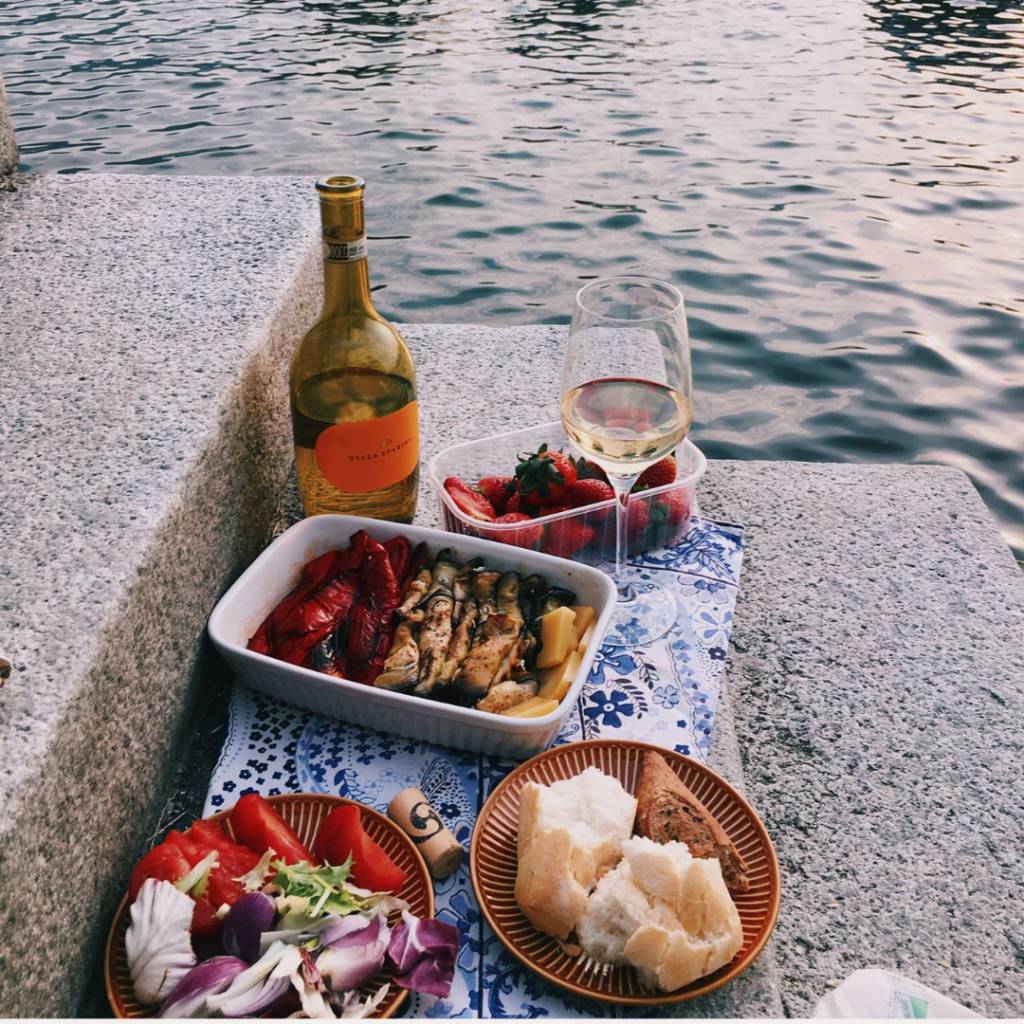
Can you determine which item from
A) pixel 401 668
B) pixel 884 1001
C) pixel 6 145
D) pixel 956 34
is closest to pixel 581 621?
pixel 401 668

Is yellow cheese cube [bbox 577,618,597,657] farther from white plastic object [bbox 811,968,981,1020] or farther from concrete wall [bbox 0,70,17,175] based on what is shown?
concrete wall [bbox 0,70,17,175]

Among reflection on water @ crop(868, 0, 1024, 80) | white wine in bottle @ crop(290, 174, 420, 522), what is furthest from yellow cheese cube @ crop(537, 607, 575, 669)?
reflection on water @ crop(868, 0, 1024, 80)

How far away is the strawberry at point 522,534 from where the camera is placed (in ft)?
5.52

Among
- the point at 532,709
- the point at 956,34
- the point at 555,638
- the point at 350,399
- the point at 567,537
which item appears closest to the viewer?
the point at 532,709

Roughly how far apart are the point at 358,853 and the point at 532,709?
0.31 m

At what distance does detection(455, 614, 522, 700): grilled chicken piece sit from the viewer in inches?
52.9

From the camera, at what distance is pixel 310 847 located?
119 centimetres

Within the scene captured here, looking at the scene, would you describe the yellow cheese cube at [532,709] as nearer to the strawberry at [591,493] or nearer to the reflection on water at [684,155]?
the strawberry at [591,493]

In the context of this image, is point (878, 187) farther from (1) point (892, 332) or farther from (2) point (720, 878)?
(2) point (720, 878)

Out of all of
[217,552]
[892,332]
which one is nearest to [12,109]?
[892,332]

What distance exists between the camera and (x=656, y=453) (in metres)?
1.47

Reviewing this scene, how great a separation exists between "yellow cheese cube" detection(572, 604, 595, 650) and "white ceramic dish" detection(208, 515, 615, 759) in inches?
1.0

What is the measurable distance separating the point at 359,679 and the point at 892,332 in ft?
12.1

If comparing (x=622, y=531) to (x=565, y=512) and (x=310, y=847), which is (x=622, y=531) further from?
Answer: (x=310, y=847)
